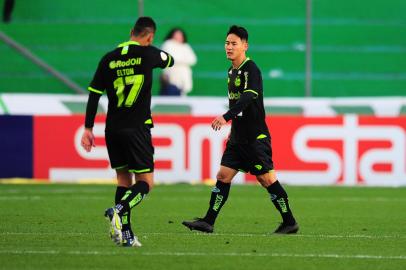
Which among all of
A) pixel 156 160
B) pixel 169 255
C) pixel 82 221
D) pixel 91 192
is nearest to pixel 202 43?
pixel 156 160

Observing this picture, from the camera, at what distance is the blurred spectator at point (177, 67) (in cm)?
2011

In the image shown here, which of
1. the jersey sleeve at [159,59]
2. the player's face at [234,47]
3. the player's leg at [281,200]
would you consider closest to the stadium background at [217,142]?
the player's leg at [281,200]

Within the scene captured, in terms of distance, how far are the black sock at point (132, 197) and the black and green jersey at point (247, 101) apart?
137cm

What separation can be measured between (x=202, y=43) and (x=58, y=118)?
5456 millimetres

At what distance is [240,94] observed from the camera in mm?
10602

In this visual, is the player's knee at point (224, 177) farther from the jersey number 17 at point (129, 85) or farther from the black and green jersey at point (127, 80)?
the jersey number 17 at point (129, 85)

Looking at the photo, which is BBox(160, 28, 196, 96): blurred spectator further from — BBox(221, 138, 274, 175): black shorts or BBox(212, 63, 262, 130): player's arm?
BBox(212, 63, 262, 130): player's arm

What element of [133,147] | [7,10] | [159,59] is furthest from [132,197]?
[7,10]

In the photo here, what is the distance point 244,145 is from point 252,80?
645 millimetres

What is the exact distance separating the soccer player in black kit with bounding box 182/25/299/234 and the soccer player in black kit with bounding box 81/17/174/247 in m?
1.33

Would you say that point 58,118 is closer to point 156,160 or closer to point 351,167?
point 156,160

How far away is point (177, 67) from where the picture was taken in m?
20.3

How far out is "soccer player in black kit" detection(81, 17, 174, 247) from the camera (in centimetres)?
936

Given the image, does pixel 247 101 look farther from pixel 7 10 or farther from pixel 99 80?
pixel 7 10
